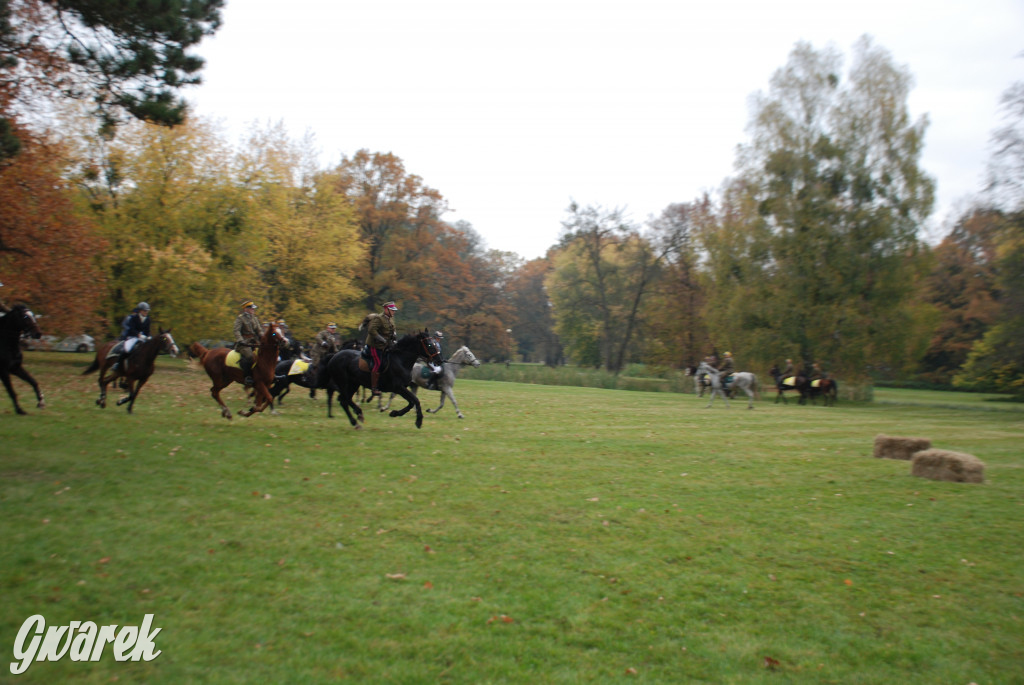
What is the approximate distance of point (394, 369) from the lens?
14430mm

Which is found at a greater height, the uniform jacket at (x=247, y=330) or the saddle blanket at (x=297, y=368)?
the uniform jacket at (x=247, y=330)

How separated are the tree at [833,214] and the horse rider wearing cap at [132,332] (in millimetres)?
32855

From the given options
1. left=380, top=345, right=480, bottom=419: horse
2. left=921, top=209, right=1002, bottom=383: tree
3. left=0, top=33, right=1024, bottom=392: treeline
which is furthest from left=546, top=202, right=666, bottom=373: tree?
left=380, top=345, right=480, bottom=419: horse

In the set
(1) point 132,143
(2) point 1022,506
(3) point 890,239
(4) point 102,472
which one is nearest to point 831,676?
(2) point 1022,506

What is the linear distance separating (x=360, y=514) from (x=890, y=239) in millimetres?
38957

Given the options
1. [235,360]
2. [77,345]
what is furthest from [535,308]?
[235,360]

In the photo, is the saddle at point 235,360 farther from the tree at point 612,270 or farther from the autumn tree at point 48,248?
the tree at point 612,270

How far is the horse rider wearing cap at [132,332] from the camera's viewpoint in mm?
15424

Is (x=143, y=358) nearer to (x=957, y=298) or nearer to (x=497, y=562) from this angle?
(x=497, y=562)

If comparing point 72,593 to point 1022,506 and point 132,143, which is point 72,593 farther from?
point 132,143

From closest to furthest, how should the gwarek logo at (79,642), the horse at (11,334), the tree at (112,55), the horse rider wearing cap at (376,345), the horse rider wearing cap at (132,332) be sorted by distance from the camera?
the gwarek logo at (79,642) < the tree at (112,55) < the horse at (11,334) < the horse rider wearing cap at (376,345) < the horse rider wearing cap at (132,332)

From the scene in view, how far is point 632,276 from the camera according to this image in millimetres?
56188

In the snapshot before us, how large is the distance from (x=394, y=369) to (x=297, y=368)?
4.69 meters

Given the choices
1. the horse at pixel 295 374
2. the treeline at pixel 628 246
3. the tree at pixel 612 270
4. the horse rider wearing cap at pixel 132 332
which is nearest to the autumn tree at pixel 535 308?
the tree at pixel 612 270
